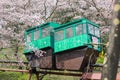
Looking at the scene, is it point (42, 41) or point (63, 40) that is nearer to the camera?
point (63, 40)

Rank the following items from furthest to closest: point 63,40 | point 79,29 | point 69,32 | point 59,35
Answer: point 59,35 → point 63,40 → point 69,32 → point 79,29

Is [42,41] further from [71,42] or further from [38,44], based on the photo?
[71,42]

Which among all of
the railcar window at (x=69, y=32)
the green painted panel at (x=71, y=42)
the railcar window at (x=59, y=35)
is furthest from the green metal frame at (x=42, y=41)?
the railcar window at (x=69, y=32)

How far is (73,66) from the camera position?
36.6 ft

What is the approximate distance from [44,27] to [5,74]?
7625mm

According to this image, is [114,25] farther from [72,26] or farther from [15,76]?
[15,76]

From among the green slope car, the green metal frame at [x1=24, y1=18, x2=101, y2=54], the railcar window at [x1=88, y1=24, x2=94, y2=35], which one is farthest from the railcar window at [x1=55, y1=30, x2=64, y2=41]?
the railcar window at [x1=88, y1=24, x2=94, y2=35]

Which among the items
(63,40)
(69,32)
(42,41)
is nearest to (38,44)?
(42,41)

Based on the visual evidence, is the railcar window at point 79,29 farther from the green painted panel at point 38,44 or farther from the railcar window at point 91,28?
the green painted panel at point 38,44

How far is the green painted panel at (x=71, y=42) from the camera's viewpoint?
35.0 ft

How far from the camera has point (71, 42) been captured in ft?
36.3

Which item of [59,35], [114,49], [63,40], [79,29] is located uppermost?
[79,29]

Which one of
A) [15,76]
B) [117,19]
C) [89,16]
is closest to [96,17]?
[89,16]

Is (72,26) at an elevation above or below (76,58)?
above
